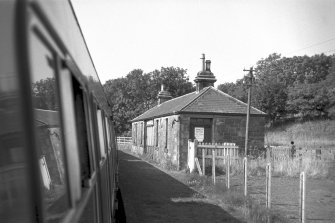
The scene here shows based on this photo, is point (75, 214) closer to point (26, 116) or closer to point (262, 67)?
point (26, 116)

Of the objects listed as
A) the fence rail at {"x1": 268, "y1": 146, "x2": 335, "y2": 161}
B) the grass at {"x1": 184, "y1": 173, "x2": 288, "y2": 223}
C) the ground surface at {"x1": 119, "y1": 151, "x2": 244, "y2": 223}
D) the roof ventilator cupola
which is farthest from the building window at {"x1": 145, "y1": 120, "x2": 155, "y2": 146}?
the grass at {"x1": 184, "y1": 173, "x2": 288, "y2": 223}

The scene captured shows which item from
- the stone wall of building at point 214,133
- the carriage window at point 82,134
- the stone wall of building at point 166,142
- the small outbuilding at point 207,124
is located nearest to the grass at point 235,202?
the stone wall of building at point 214,133

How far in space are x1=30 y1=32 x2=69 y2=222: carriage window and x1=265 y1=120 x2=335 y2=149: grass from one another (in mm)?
43837

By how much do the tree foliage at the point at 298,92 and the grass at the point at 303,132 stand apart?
5.38 ft

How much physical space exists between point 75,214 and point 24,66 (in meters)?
0.89

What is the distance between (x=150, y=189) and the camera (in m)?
13.2

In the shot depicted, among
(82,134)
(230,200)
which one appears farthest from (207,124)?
(82,134)

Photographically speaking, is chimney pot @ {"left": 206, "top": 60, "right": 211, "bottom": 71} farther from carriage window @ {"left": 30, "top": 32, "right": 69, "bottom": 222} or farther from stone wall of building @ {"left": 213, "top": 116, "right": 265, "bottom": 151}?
carriage window @ {"left": 30, "top": 32, "right": 69, "bottom": 222}

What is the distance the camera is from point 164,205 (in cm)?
1032

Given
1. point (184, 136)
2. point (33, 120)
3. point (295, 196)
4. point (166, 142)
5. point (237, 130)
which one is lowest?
point (295, 196)

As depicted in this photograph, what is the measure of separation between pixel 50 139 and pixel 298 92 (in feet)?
198

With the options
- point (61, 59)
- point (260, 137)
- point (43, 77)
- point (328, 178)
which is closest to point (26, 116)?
point (43, 77)

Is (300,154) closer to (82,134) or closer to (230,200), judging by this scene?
(230,200)

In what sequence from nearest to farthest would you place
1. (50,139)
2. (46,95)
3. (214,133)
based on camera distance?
(46,95)
(50,139)
(214,133)
